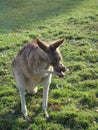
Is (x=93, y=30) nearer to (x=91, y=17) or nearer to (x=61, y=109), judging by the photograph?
(x=91, y=17)

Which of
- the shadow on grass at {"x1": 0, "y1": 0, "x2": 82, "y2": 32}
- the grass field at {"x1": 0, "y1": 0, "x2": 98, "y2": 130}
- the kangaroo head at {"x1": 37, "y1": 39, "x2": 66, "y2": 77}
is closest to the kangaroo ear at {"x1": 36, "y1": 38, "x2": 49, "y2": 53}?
the kangaroo head at {"x1": 37, "y1": 39, "x2": 66, "y2": 77}

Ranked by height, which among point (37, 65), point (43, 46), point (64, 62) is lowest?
point (64, 62)

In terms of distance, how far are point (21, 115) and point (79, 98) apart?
1.32 m

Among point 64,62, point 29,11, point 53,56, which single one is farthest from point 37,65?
point 29,11

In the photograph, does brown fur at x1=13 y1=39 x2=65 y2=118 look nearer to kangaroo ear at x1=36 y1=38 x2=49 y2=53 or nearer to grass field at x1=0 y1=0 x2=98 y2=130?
kangaroo ear at x1=36 y1=38 x2=49 y2=53

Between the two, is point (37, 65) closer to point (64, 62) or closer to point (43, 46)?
point (43, 46)

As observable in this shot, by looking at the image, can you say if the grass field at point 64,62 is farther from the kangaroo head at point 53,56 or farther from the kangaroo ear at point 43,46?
the kangaroo ear at point 43,46

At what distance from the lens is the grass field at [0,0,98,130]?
20.8 ft

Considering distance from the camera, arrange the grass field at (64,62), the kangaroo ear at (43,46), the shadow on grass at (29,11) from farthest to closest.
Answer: the shadow on grass at (29,11), the grass field at (64,62), the kangaroo ear at (43,46)

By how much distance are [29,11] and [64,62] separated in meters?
8.35

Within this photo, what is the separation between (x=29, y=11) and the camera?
55.5ft

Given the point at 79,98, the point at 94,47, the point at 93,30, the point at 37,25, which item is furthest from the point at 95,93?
the point at 37,25

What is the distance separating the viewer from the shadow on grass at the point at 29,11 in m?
14.4

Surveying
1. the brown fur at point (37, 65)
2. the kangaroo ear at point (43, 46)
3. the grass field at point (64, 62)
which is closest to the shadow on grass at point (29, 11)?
the grass field at point (64, 62)
